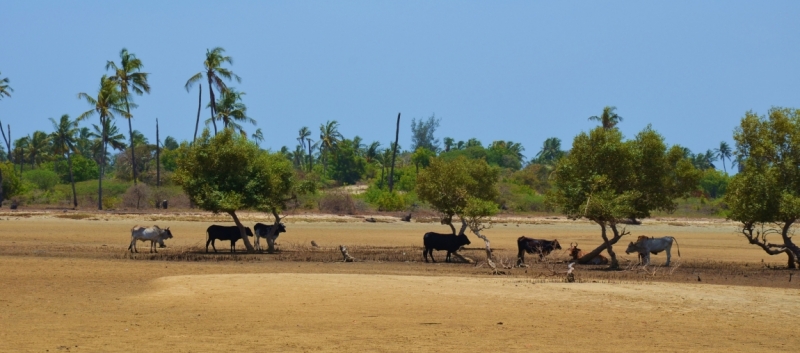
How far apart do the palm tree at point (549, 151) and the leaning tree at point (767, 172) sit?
97337 mm

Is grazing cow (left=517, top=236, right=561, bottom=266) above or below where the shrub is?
below

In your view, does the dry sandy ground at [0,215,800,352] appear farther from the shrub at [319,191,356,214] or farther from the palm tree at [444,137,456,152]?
the palm tree at [444,137,456,152]

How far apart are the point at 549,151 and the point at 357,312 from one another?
12190 cm

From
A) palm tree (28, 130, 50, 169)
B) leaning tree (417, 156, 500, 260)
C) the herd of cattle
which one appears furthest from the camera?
palm tree (28, 130, 50, 169)

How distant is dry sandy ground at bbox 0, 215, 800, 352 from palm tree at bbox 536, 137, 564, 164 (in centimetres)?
10769

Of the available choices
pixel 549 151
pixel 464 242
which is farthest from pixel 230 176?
pixel 549 151

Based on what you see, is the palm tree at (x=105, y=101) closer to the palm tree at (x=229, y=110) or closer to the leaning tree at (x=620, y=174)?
the palm tree at (x=229, y=110)

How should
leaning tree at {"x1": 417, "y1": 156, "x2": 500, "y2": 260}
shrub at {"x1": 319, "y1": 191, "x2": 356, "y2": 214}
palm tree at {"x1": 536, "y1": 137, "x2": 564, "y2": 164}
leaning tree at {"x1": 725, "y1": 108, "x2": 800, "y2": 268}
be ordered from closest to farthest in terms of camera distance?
leaning tree at {"x1": 725, "y1": 108, "x2": 800, "y2": 268} < leaning tree at {"x1": 417, "y1": 156, "x2": 500, "y2": 260} < shrub at {"x1": 319, "y1": 191, "x2": 356, "y2": 214} < palm tree at {"x1": 536, "y1": 137, "x2": 564, "y2": 164}

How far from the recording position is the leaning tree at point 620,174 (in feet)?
95.7

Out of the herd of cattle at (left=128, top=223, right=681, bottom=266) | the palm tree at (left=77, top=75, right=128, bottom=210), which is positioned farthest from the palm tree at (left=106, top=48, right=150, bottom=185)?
the herd of cattle at (left=128, top=223, right=681, bottom=266)

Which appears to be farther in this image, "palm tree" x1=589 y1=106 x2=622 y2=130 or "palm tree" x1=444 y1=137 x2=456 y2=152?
"palm tree" x1=444 y1=137 x2=456 y2=152

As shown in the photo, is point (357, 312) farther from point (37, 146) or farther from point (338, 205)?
point (37, 146)

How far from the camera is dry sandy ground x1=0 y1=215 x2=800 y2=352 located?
42.8 feet

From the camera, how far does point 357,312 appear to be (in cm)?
1573
